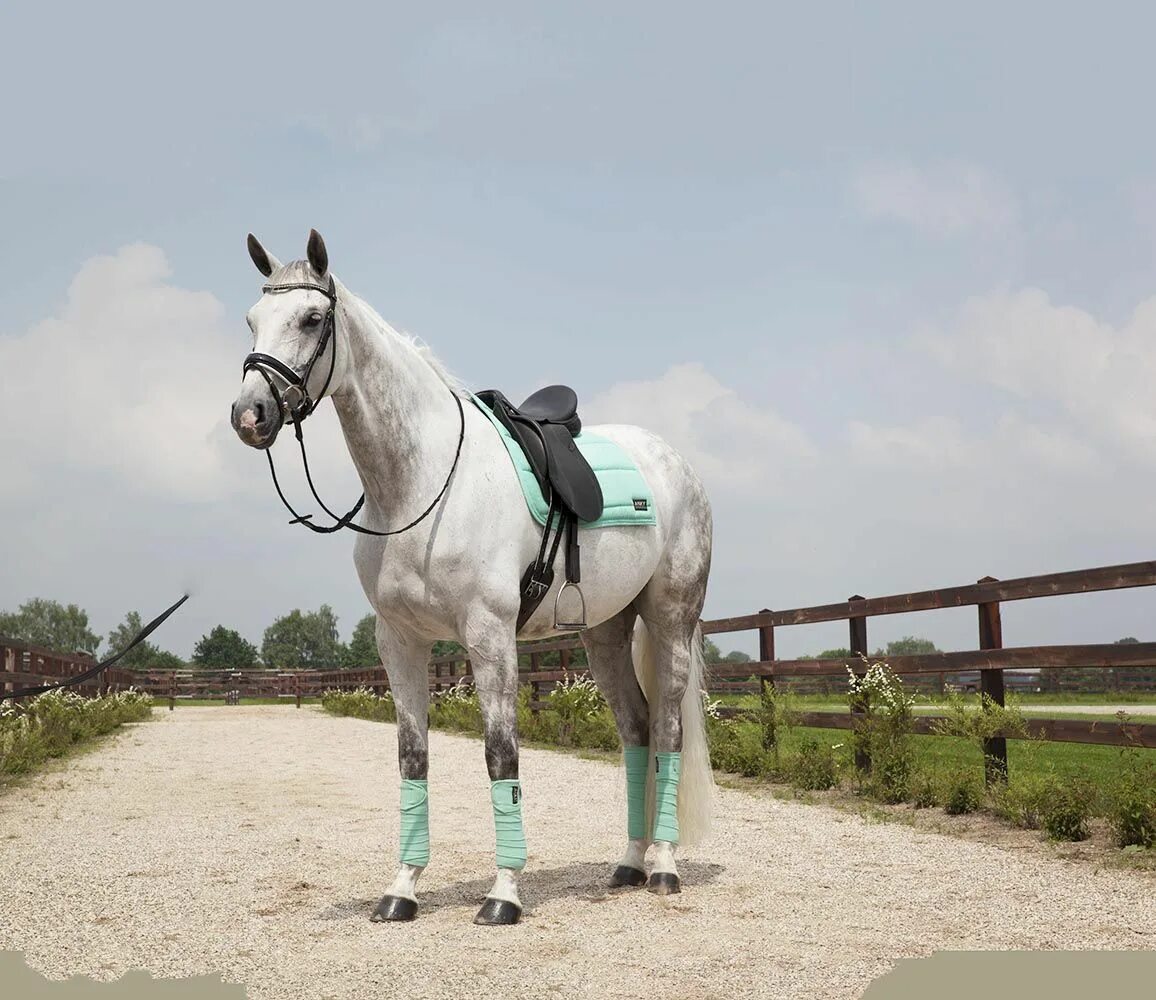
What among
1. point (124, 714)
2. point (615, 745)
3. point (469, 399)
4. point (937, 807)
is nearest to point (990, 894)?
point (937, 807)

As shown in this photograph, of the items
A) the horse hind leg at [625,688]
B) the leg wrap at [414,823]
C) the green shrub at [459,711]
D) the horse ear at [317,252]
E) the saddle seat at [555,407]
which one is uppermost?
the horse ear at [317,252]

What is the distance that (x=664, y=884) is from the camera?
4.67 m

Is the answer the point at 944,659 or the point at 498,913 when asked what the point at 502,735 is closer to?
the point at 498,913

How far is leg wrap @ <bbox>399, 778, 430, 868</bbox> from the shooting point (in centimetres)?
438

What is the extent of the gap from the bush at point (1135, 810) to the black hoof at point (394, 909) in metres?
3.69

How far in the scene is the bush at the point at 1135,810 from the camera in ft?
17.5

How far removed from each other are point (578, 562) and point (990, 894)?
2.27 m

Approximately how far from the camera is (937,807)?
7109 mm

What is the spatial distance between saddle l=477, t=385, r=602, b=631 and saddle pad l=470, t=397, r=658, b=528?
1.7 inches

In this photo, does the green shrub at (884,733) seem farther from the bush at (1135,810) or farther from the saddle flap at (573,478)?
the saddle flap at (573,478)

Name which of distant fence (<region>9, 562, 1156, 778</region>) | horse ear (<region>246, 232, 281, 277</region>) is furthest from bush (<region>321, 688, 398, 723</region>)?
horse ear (<region>246, 232, 281, 277</region>)

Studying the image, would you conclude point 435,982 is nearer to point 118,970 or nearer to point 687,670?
point 118,970

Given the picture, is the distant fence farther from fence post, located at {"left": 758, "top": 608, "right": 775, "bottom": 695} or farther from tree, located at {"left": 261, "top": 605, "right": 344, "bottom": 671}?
tree, located at {"left": 261, "top": 605, "right": 344, "bottom": 671}


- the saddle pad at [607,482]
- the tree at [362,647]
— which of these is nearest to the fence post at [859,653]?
the saddle pad at [607,482]
